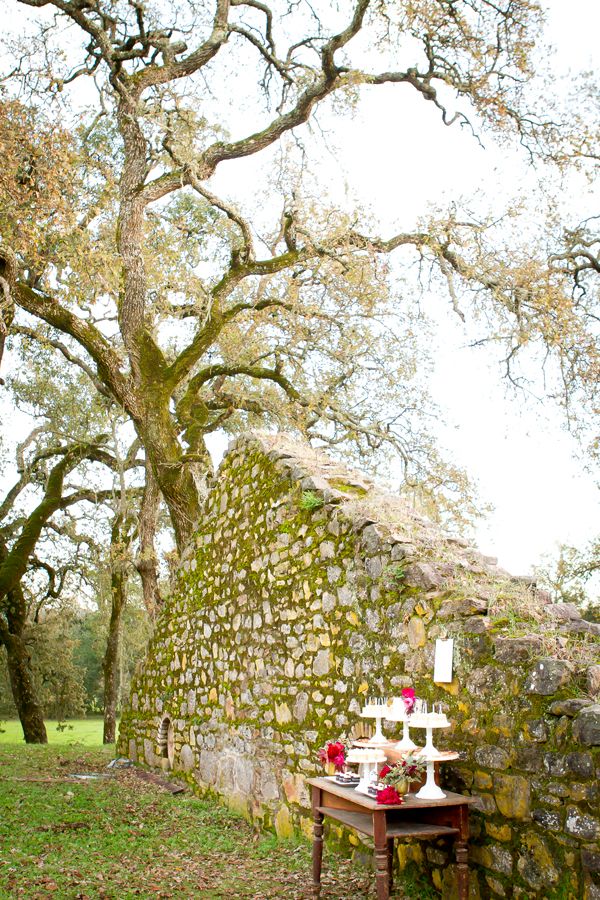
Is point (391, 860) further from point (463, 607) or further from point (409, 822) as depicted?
point (463, 607)

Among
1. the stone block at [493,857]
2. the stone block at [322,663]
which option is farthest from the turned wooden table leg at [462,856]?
the stone block at [322,663]

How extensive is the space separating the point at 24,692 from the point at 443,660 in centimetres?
1532

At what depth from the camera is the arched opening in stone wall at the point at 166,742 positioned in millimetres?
9758

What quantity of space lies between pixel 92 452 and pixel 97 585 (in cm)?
381

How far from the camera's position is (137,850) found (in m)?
6.64

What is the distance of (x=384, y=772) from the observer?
468 cm

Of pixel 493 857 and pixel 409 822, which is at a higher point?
pixel 409 822

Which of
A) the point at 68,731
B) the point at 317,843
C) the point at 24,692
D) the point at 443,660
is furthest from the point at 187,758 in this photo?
the point at 68,731

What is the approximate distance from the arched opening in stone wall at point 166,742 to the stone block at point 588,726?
6.81 m

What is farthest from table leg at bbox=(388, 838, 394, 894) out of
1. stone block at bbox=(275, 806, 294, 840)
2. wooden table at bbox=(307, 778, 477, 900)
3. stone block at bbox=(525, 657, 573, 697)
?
Result: stone block at bbox=(275, 806, 294, 840)

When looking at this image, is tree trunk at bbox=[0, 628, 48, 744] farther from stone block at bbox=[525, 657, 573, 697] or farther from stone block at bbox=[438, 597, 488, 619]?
stone block at bbox=[525, 657, 573, 697]

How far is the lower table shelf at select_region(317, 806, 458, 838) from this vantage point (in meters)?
4.40

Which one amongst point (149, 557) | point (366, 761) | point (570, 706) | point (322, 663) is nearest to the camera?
point (570, 706)

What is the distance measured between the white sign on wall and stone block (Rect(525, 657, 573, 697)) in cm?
68
